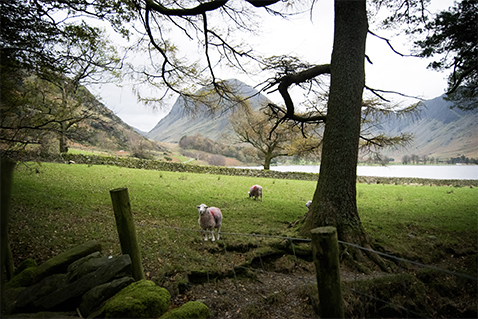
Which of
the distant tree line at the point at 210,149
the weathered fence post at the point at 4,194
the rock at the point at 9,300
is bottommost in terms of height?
the rock at the point at 9,300

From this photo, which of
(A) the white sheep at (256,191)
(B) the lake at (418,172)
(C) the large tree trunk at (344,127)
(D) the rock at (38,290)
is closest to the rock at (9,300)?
(D) the rock at (38,290)

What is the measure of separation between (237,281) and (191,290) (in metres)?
0.79

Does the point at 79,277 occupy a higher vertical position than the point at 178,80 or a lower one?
lower

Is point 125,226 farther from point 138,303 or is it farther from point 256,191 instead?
point 256,191

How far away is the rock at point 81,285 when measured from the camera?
270 cm

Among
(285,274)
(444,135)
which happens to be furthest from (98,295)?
(444,135)

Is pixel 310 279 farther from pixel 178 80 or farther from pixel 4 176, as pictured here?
pixel 178 80

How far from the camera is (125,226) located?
305 cm

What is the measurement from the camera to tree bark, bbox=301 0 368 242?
488 cm

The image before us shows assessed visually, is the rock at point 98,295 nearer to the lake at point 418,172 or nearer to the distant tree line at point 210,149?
the lake at point 418,172

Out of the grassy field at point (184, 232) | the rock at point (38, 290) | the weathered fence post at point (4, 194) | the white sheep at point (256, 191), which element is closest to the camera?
the weathered fence post at point (4, 194)

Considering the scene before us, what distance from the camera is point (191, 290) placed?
3.43 metres

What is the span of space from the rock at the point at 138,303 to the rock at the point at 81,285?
35 centimetres

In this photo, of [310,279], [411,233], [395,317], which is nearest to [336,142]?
[310,279]
